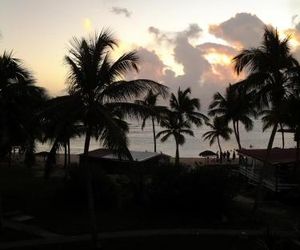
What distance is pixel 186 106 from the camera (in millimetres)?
48500

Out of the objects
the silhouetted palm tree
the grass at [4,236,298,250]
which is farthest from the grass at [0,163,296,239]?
the silhouetted palm tree

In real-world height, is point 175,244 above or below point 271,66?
below

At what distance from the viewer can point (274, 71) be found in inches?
1033

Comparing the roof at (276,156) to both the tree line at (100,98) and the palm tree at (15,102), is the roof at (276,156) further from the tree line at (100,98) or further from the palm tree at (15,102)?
the palm tree at (15,102)

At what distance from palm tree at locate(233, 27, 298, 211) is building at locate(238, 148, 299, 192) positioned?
14.9ft

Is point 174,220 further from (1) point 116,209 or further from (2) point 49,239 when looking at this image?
(2) point 49,239

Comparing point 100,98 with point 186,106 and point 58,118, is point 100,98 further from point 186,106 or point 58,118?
point 186,106

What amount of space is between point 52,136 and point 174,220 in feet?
28.6

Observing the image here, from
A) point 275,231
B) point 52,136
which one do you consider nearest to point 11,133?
point 52,136

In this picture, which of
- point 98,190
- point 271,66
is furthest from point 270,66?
point 98,190

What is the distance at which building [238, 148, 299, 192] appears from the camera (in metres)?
32.7

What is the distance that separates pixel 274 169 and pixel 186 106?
15738 mm

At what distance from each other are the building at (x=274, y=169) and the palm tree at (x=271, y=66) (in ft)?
14.9

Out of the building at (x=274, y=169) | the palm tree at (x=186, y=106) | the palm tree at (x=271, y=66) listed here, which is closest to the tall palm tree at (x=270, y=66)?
the palm tree at (x=271, y=66)
